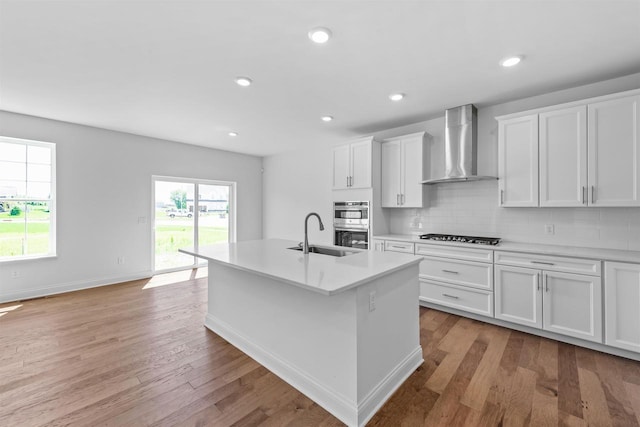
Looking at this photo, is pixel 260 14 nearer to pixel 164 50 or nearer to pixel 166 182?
pixel 164 50

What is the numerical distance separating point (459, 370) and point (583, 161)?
94.4 inches

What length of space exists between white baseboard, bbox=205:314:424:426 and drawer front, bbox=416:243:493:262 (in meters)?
1.42

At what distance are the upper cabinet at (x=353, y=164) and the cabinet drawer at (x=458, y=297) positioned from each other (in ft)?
5.64

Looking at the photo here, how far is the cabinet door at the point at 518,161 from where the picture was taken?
3.06m

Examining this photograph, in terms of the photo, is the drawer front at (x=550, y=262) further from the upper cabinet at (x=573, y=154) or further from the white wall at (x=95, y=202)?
the white wall at (x=95, y=202)

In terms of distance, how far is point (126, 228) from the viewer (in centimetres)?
493

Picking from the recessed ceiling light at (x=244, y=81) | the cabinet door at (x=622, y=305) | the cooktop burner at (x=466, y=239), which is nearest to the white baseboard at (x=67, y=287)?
the recessed ceiling light at (x=244, y=81)

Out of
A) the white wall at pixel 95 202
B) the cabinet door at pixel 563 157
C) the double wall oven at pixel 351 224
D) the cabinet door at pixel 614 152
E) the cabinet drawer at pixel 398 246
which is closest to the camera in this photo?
the cabinet door at pixel 614 152

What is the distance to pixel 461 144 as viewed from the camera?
3566 millimetres

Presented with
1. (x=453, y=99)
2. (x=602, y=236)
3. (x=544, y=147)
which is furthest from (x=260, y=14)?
(x=602, y=236)

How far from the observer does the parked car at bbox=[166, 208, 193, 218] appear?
220 inches

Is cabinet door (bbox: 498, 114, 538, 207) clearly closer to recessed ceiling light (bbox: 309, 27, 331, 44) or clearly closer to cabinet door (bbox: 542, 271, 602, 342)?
cabinet door (bbox: 542, 271, 602, 342)

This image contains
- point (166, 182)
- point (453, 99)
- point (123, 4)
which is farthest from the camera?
point (166, 182)

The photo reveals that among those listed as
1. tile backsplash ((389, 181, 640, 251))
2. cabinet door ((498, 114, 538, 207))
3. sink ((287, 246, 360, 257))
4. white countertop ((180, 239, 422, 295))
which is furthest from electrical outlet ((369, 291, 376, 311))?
tile backsplash ((389, 181, 640, 251))
